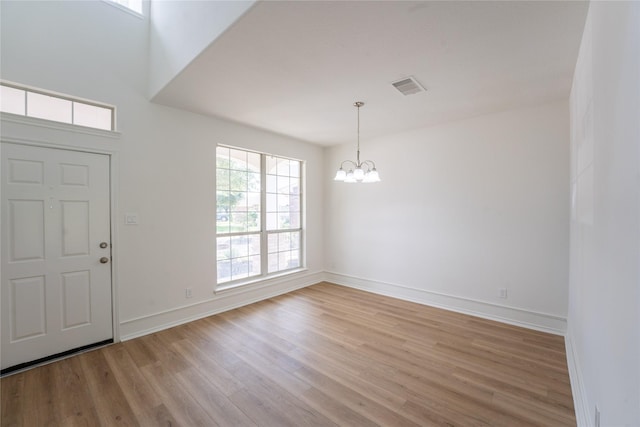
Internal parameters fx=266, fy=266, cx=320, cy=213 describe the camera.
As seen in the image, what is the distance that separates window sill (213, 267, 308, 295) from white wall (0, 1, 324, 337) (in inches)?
3.3

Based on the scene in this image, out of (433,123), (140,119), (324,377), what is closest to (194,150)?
(140,119)

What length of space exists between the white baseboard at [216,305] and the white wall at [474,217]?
1.20 metres

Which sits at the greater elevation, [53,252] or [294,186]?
[294,186]

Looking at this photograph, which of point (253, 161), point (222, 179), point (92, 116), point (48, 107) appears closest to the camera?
point (48, 107)

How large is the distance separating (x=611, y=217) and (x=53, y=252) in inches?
164

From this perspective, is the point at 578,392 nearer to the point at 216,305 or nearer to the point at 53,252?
the point at 216,305

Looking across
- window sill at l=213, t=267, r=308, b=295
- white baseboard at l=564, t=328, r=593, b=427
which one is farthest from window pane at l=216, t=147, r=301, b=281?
white baseboard at l=564, t=328, r=593, b=427

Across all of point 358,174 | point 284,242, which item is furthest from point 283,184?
point 358,174

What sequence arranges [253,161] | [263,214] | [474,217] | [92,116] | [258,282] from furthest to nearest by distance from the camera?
[263,214] → [253,161] → [258,282] → [474,217] → [92,116]

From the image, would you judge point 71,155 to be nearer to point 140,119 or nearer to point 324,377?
point 140,119

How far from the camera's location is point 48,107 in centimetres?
260

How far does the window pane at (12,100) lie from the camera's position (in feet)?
A: 7.79

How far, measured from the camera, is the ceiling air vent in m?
2.60

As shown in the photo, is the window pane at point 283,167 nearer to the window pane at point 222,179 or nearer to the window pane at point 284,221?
the window pane at point 284,221
